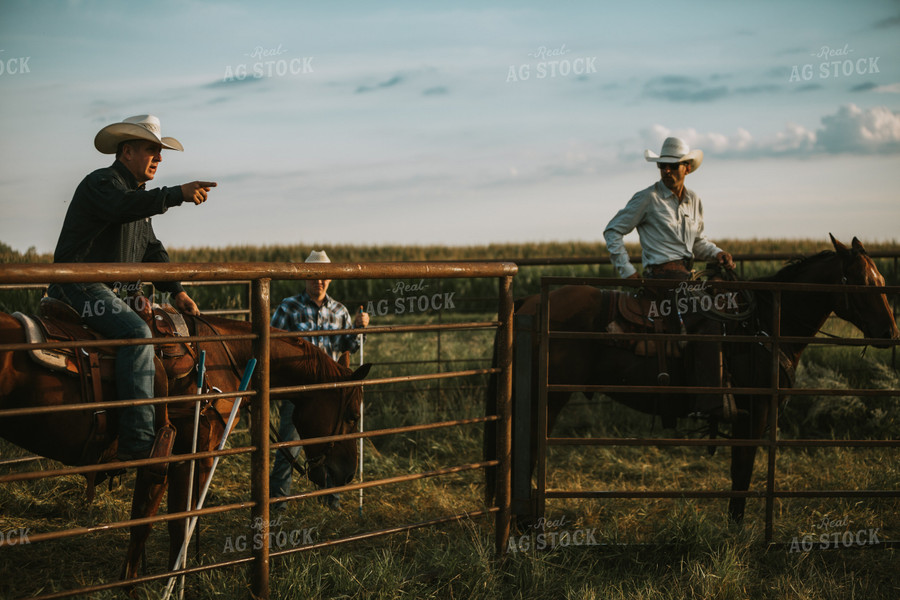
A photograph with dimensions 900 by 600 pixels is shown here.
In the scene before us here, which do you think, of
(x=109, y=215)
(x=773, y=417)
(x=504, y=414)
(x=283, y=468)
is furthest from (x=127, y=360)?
(x=773, y=417)

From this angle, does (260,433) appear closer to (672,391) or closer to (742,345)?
(672,391)

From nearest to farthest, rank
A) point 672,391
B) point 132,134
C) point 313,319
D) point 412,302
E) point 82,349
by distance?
point 82,349, point 132,134, point 672,391, point 313,319, point 412,302

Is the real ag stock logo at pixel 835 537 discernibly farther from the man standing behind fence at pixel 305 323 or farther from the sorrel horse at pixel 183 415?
the man standing behind fence at pixel 305 323

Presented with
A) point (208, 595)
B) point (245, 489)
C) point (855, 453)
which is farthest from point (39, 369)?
point (855, 453)

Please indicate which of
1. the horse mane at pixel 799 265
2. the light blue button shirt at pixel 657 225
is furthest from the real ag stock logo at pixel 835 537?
the light blue button shirt at pixel 657 225

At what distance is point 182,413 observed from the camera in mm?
3830

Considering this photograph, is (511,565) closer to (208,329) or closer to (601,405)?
Answer: (208,329)

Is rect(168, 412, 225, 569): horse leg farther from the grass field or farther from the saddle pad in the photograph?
the saddle pad

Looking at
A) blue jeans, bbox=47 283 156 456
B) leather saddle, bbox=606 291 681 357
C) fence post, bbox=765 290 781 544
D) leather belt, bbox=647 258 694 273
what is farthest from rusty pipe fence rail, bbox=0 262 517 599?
leather belt, bbox=647 258 694 273

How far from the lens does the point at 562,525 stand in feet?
15.9

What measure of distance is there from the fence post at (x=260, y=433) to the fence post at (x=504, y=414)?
49.3 inches

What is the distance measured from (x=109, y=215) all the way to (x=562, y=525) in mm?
3226

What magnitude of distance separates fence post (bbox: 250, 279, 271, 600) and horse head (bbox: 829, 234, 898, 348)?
4.38m

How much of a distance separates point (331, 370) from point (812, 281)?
374 cm
